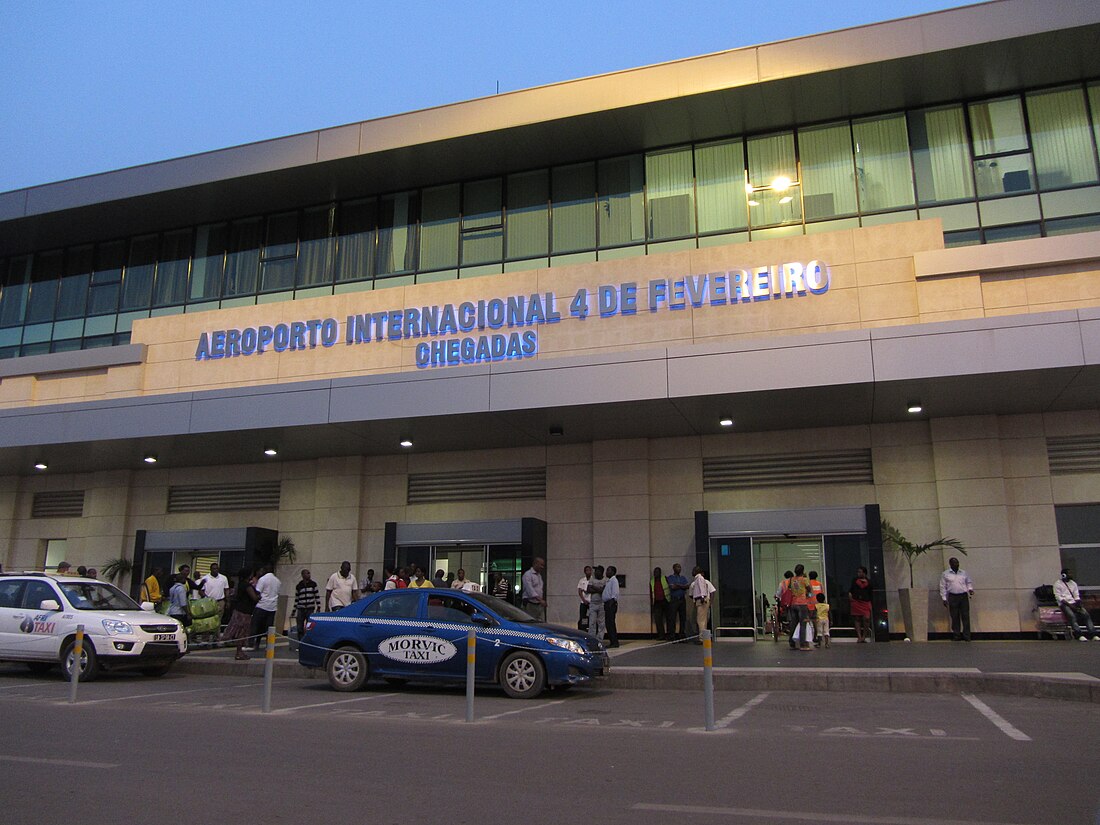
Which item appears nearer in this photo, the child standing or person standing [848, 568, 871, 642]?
the child standing

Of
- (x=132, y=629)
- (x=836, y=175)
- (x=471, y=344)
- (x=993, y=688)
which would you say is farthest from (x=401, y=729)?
(x=836, y=175)

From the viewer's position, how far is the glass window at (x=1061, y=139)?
64.2ft

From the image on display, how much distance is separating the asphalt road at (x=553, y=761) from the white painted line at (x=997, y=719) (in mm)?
38

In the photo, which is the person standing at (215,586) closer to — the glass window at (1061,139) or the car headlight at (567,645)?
the car headlight at (567,645)

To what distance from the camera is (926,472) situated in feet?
64.9

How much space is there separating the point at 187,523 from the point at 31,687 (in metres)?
12.0

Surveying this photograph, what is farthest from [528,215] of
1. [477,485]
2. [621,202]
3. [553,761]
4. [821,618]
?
[553,761]

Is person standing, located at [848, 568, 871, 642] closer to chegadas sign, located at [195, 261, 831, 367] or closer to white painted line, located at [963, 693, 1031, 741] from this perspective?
chegadas sign, located at [195, 261, 831, 367]

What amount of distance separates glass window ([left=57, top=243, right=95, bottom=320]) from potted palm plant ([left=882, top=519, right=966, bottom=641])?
24.0 meters

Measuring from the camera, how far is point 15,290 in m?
29.0

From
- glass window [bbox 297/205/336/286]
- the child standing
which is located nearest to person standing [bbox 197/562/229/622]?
glass window [bbox 297/205/336/286]

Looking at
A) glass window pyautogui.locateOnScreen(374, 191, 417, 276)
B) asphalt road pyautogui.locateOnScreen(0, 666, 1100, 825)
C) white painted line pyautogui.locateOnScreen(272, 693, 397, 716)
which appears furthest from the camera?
glass window pyautogui.locateOnScreen(374, 191, 417, 276)

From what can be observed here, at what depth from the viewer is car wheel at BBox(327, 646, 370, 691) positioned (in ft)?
44.1

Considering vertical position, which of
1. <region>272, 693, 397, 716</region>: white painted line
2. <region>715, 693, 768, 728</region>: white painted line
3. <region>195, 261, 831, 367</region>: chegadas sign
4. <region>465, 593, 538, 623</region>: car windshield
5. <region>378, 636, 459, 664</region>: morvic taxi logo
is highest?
<region>195, 261, 831, 367</region>: chegadas sign
